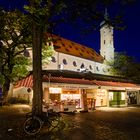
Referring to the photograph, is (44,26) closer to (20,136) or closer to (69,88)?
(20,136)

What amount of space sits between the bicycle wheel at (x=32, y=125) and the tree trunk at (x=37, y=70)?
824 mm

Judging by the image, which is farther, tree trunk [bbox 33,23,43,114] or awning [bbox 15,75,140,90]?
awning [bbox 15,75,140,90]

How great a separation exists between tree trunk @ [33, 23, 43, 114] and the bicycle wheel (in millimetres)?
824

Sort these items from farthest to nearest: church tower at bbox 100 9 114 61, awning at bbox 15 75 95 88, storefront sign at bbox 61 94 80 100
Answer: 1. church tower at bbox 100 9 114 61
2. storefront sign at bbox 61 94 80 100
3. awning at bbox 15 75 95 88

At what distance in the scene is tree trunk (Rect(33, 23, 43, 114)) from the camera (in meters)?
14.5

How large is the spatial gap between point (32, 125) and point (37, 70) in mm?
3292

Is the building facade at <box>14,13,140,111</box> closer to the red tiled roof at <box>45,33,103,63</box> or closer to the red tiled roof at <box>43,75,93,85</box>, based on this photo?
the red tiled roof at <box>43,75,93,85</box>

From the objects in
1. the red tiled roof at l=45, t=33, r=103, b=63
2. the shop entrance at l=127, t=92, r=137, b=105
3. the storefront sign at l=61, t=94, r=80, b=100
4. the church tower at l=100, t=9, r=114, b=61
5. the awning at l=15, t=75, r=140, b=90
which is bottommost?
the shop entrance at l=127, t=92, r=137, b=105

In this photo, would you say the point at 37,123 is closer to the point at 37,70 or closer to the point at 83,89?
the point at 37,70

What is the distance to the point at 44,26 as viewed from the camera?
14.2 meters

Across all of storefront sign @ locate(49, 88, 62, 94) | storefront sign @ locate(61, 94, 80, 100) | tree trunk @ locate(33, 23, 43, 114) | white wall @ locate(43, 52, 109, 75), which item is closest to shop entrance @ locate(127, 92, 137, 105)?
storefront sign @ locate(61, 94, 80, 100)

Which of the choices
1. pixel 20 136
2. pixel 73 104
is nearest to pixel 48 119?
pixel 20 136

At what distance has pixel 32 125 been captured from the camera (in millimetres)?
13305

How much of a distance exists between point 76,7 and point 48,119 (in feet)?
22.5
